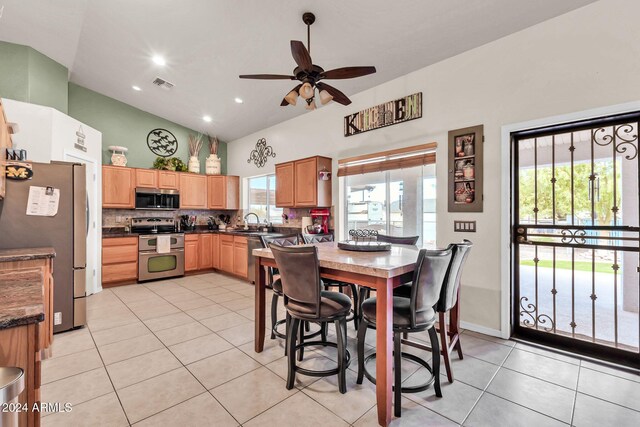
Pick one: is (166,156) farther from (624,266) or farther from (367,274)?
(624,266)

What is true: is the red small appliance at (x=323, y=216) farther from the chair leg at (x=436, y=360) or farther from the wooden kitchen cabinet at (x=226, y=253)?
the chair leg at (x=436, y=360)

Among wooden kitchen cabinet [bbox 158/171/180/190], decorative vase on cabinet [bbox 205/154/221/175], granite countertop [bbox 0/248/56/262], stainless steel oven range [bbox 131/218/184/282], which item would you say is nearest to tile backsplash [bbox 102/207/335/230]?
stainless steel oven range [bbox 131/218/184/282]

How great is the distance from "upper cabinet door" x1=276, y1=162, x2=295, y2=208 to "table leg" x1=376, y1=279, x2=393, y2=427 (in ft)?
11.0

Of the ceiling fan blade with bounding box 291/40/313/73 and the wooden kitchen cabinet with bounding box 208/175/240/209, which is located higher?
the ceiling fan blade with bounding box 291/40/313/73

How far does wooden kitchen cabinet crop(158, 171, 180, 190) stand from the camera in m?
5.79

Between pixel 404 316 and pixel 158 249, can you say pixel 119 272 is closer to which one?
pixel 158 249

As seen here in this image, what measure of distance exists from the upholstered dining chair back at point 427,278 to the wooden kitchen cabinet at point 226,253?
Result: 4.50 metres

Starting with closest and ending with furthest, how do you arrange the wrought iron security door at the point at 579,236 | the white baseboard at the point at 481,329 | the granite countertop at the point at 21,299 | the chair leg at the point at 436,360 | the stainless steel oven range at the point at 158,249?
the granite countertop at the point at 21,299 < the chair leg at the point at 436,360 < the wrought iron security door at the point at 579,236 < the white baseboard at the point at 481,329 < the stainless steel oven range at the point at 158,249

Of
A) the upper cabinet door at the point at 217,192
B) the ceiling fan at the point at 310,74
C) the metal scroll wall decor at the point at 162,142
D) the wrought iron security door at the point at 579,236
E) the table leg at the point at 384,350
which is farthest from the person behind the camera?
the upper cabinet door at the point at 217,192

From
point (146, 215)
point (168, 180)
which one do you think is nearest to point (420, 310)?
point (168, 180)

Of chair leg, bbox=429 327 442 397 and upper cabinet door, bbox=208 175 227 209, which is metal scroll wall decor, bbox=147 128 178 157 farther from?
chair leg, bbox=429 327 442 397

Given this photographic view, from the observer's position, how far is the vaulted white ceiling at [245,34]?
2695 mm

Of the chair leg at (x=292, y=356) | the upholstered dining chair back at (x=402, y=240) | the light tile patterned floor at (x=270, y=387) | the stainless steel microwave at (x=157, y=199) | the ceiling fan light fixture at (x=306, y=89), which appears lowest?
the light tile patterned floor at (x=270, y=387)

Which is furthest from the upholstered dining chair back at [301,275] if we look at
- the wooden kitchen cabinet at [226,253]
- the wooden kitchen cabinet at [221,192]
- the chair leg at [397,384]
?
the wooden kitchen cabinet at [221,192]
